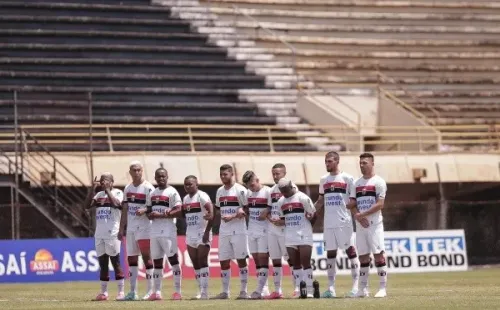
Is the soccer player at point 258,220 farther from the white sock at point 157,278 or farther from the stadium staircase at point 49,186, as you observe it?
the stadium staircase at point 49,186

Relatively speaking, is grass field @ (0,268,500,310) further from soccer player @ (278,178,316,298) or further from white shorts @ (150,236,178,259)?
white shorts @ (150,236,178,259)

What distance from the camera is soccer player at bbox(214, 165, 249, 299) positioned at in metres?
21.3

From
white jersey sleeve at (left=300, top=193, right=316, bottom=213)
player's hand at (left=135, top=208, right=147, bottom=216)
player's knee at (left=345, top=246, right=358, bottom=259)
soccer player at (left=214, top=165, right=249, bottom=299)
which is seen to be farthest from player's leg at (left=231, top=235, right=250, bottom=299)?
player's knee at (left=345, top=246, right=358, bottom=259)

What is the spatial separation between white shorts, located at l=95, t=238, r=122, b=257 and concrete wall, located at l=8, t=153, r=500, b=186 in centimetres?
1460

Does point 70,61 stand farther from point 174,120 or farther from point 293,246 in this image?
point 293,246

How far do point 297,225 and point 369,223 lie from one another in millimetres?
1161

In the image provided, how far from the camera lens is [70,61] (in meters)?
42.2

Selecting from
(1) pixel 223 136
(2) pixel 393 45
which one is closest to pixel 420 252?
(1) pixel 223 136

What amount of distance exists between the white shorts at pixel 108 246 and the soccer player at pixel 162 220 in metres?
0.59

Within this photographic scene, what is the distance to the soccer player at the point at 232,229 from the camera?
2133cm

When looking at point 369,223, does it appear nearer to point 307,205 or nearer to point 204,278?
point 307,205

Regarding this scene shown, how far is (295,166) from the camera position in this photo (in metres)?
38.4

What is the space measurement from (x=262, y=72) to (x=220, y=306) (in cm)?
2705

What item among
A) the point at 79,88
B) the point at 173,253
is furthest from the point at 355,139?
the point at 173,253
